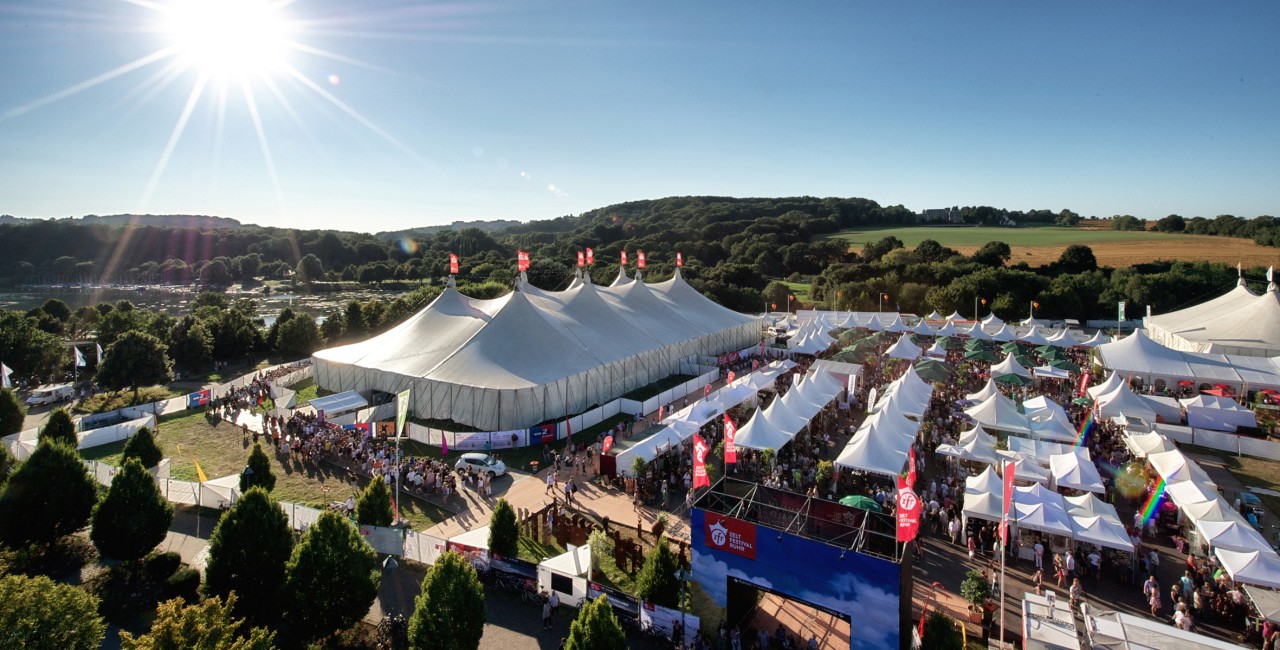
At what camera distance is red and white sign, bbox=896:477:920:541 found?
369 inches

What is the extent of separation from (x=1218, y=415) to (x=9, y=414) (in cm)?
4364

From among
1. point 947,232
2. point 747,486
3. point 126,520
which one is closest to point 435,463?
point 126,520

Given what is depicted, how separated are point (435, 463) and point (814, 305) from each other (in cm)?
5011

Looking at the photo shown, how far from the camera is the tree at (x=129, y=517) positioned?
12.6 meters

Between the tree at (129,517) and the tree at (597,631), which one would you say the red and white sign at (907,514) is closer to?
the tree at (597,631)

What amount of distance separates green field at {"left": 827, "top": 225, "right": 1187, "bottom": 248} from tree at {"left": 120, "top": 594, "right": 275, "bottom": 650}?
264 ft

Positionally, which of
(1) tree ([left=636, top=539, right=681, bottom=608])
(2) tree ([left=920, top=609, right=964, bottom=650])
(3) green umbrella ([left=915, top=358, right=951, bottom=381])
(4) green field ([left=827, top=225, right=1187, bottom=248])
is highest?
(4) green field ([left=827, top=225, right=1187, bottom=248])

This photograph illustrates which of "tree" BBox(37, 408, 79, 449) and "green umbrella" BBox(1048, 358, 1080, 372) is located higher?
"green umbrella" BBox(1048, 358, 1080, 372)

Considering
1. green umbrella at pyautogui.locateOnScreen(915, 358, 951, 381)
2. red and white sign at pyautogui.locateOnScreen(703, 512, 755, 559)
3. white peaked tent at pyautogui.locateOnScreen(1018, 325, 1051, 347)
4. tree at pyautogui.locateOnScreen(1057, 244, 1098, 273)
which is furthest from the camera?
tree at pyautogui.locateOnScreen(1057, 244, 1098, 273)

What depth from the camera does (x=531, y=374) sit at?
73.9ft

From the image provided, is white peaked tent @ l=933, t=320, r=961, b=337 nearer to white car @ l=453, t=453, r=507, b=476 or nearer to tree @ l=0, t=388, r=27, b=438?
white car @ l=453, t=453, r=507, b=476

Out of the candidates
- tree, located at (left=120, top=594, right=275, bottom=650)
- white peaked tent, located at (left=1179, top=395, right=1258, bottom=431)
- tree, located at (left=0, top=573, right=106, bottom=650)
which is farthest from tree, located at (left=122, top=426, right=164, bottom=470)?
Answer: white peaked tent, located at (left=1179, top=395, right=1258, bottom=431)

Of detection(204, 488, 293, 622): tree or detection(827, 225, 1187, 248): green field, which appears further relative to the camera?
detection(827, 225, 1187, 248): green field

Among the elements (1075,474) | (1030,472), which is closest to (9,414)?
(1030,472)
